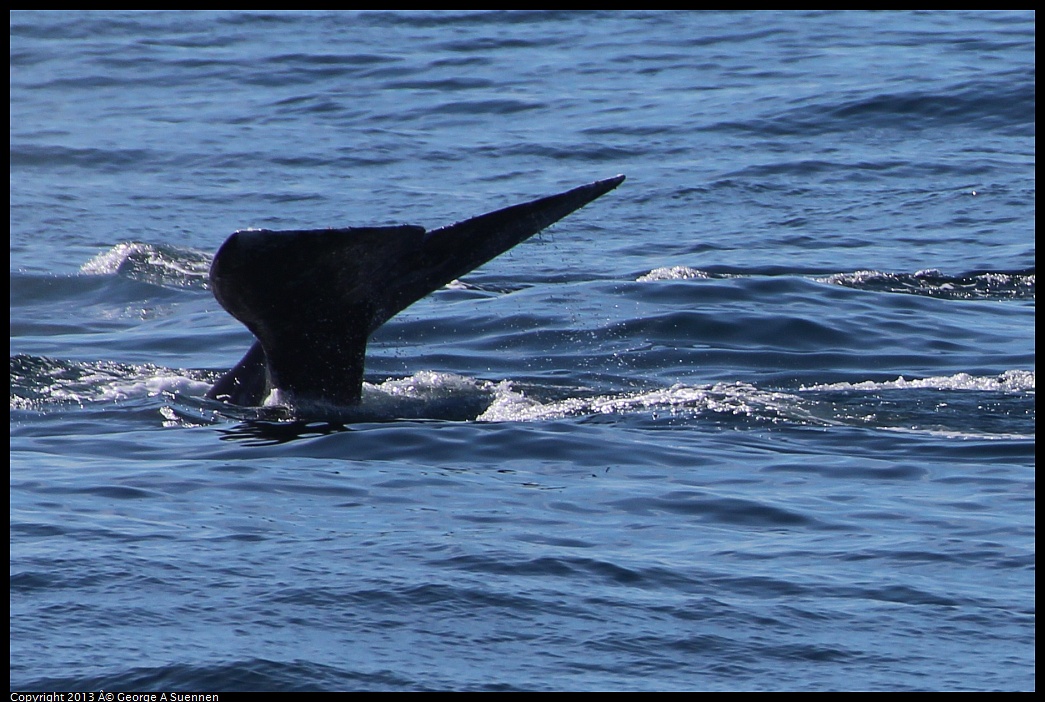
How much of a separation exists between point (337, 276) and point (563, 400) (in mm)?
1777

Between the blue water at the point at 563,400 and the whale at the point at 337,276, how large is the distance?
35 cm

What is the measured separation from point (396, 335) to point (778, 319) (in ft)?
8.34

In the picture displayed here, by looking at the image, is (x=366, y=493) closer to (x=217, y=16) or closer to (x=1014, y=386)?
(x=1014, y=386)

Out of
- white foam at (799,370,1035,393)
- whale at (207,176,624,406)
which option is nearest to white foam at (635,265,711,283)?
white foam at (799,370,1035,393)

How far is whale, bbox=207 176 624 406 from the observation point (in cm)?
786

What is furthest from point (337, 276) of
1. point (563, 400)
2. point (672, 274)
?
point (672, 274)

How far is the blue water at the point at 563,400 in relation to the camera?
5477mm

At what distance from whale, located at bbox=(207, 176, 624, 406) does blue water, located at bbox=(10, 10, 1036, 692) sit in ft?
1.16

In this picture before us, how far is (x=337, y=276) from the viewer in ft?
26.7

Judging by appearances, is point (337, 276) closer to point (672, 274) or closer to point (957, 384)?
point (957, 384)

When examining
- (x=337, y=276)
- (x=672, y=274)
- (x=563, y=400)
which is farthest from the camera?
(x=672, y=274)

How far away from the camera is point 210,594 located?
5.78 metres

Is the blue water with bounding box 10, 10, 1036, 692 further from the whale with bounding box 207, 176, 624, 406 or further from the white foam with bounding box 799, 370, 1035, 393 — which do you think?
the whale with bounding box 207, 176, 624, 406

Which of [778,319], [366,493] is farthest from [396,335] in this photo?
[366,493]
